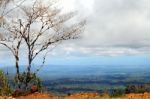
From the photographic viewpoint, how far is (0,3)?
37906 mm

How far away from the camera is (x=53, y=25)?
1716 inches

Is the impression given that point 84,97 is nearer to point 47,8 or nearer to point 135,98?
point 135,98

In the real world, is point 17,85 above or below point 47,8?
below

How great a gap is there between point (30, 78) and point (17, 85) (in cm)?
174

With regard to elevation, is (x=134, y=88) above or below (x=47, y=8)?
below

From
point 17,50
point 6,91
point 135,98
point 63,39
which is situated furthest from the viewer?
point 63,39

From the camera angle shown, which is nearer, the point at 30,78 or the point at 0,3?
the point at 0,3

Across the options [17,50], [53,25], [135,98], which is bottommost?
[135,98]

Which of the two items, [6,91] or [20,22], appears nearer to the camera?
[6,91]

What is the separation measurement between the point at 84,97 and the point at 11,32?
17194 millimetres

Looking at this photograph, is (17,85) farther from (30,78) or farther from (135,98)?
(135,98)

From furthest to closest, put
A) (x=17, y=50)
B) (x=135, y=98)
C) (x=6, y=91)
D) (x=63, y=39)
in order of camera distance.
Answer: (x=63, y=39), (x=17, y=50), (x=6, y=91), (x=135, y=98)

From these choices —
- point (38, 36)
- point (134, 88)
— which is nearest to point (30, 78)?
point (38, 36)

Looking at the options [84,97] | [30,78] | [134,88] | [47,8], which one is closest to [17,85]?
[30,78]
